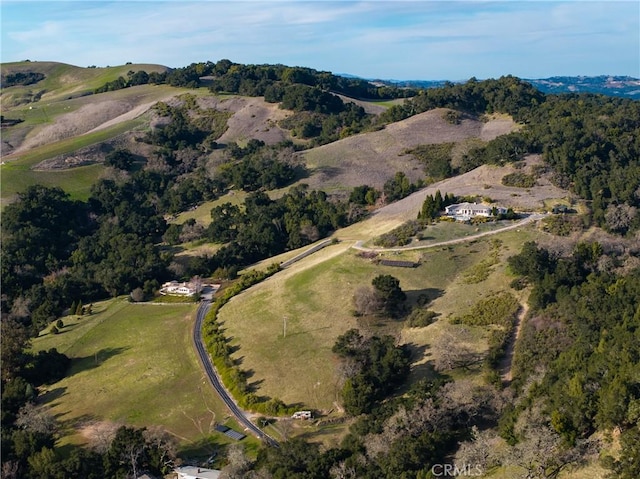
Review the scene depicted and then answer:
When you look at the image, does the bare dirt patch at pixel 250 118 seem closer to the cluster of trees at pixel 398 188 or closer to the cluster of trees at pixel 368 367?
the cluster of trees at pixel 398 188

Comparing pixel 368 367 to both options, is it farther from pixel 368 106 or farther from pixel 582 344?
pixel 368 106

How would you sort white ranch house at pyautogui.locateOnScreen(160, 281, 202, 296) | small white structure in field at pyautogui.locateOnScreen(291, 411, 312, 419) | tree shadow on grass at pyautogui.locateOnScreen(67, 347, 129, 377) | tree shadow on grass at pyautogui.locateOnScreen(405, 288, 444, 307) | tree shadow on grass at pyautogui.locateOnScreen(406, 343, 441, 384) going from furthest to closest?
white ranch house at pyautogui.locateOnScreen(160, 281, 202, 296), tree shadow on grass at pyautogui.locateOnScreen(405, 288, 444, 307), tree shadow on grass at pyautogui.locateOnScreen(67, 347, 129, 377), tree shadow on grass at pyautogui.locateOnScreen(406, 343, 441, 384), small white structure in field at pyautogui.locateOnScreen(291, 411, 312, 419)

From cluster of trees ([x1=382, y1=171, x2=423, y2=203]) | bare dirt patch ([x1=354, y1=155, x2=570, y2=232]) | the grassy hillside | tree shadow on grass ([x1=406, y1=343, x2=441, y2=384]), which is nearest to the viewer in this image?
tree shadow on grass ([x1=406, y1=343, x2=441, y2=384])

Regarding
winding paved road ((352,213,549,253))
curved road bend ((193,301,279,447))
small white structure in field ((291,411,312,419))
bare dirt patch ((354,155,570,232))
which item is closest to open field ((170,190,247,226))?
bare dirt patch ((354,155,570,232))

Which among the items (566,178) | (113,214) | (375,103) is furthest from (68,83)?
(566,178)

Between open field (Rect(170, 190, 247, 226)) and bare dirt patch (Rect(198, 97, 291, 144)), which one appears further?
bare dirt patch (Rect(198, 97, 291, 144))

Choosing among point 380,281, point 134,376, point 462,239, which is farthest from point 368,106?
point 134,376

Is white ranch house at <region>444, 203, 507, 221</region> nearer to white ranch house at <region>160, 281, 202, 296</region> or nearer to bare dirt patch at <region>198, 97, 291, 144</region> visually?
white ranch house at <region>160, 281, 202, 296</region>

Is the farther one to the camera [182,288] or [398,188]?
[398,188]
